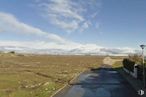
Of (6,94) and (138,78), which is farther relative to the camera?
(138,78)

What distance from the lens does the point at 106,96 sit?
2761cm

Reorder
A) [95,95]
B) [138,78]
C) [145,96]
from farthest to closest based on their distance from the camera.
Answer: [138,78] → [95,95] → [145,96]

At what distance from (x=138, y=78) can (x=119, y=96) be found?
1646 centimetres

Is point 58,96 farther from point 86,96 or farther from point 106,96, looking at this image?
point 106,96

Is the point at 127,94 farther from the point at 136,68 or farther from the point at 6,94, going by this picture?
the point at 136,68

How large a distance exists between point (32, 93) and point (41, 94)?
1320mm

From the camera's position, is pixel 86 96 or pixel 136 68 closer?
pixel 86 96

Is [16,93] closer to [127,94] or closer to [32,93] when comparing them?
[32,93]

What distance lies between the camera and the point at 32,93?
2908 cm

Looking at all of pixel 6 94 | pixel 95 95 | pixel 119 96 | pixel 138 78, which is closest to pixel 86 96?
pixel 95 95

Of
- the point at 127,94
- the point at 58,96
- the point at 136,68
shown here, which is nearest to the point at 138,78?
the point at 136,68

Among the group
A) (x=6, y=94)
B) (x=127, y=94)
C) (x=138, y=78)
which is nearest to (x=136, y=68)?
(x=138, y=78)

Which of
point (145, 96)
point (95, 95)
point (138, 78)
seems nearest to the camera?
point (145, 96)

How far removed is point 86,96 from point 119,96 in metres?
2.95
